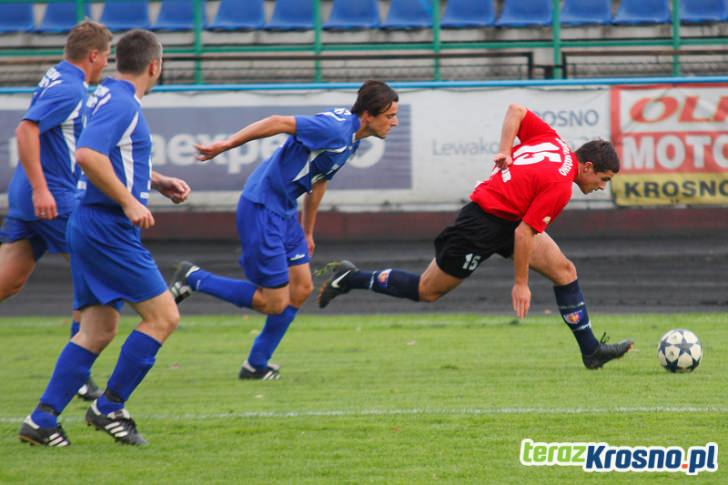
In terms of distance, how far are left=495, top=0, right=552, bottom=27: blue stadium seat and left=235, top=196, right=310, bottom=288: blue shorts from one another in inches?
450

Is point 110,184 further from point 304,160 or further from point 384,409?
point 304,160

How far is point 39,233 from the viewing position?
729cm

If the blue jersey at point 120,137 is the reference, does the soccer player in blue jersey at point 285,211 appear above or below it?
below

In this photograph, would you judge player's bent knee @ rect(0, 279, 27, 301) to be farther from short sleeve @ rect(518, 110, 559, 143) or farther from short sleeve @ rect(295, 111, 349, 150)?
short sleeve @ rect(518, 110, 559, 143)

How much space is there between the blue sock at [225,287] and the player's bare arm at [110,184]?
2.52m

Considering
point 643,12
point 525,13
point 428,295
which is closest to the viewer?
→ point 428,295

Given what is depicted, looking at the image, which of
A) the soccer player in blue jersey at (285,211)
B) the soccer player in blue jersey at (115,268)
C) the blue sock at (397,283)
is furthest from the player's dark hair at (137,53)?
the blue sock at (397,283)

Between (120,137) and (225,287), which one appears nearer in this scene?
(120,137)

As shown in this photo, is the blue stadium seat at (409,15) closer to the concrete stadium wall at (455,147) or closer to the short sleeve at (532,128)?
the concrete stadium wall at (455,147)

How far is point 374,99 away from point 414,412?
2.05 m

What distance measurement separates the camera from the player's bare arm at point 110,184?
536 centimetres

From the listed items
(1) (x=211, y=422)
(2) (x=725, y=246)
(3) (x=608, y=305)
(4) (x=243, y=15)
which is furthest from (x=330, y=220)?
(1) (x=211, y=422)

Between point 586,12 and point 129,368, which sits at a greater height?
point 586,12

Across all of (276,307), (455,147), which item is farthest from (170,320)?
(455,147)
